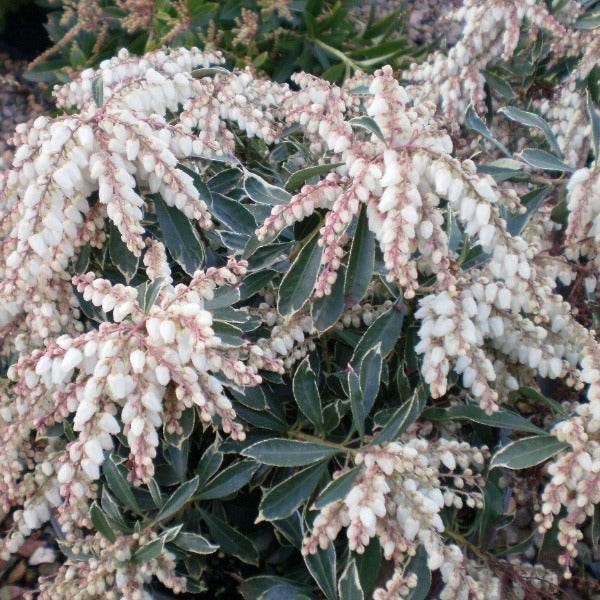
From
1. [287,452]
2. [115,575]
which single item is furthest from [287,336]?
[115,575]

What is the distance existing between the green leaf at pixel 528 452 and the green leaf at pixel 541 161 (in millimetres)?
547

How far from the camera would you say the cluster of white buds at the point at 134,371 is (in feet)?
3.44

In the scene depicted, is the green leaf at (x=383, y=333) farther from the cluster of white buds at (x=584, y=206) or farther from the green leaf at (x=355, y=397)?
the cluster of white buds at (x=584, y=206)

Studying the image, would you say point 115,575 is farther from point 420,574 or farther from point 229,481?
point 420,574

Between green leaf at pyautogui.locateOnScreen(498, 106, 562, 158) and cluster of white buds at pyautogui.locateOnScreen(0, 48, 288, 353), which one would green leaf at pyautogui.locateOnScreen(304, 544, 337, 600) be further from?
green leaf at pyautogui.locateOnScreen(498, 106, 562, 158)

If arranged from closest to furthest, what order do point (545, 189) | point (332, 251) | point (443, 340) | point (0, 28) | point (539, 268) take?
point (332, 251), point (443, 340), point (539, 268), point (545, 189), point (0, 28)

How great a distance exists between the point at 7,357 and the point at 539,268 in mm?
1214

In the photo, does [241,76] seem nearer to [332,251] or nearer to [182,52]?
[182,52]

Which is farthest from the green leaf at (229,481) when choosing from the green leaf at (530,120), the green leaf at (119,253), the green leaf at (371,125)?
the green leaf at (530,120)

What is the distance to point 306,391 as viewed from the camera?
139cm

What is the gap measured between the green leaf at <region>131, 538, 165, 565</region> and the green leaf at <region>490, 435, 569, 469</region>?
23.8 inches

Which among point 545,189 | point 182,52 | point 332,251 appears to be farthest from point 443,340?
point 182,52

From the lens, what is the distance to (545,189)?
1.51 m

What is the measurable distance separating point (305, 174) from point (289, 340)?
0.31m
